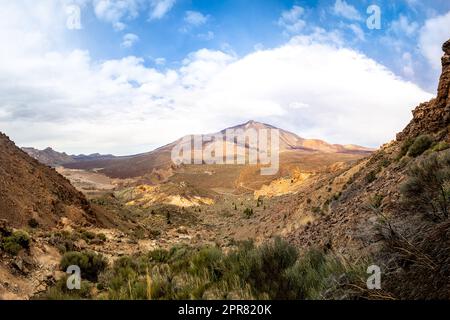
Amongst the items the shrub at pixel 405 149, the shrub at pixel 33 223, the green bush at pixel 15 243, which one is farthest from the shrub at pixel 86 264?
the shrub at pixel 405 149

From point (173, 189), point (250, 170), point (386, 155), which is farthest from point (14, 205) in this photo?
point (250, 170)

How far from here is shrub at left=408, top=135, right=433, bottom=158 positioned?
1566cm

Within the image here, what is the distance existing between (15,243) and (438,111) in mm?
18667

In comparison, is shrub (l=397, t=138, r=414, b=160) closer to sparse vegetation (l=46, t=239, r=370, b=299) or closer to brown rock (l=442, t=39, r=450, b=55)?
brown rock (l=442, t=39, r=450, b=55)

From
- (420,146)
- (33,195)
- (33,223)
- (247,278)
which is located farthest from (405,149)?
(33,195)

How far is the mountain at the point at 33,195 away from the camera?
22.2 m

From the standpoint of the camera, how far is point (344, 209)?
15617mm

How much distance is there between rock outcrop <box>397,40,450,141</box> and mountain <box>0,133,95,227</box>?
20632mm

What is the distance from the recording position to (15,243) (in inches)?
524

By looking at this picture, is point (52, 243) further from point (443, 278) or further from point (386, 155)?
point (386, 155)

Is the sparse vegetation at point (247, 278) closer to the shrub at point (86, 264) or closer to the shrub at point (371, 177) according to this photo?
the shrub at point (86, 264)

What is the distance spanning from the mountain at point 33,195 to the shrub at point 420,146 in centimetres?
1937

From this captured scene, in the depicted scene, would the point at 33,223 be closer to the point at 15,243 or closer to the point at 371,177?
the point at 15,243
